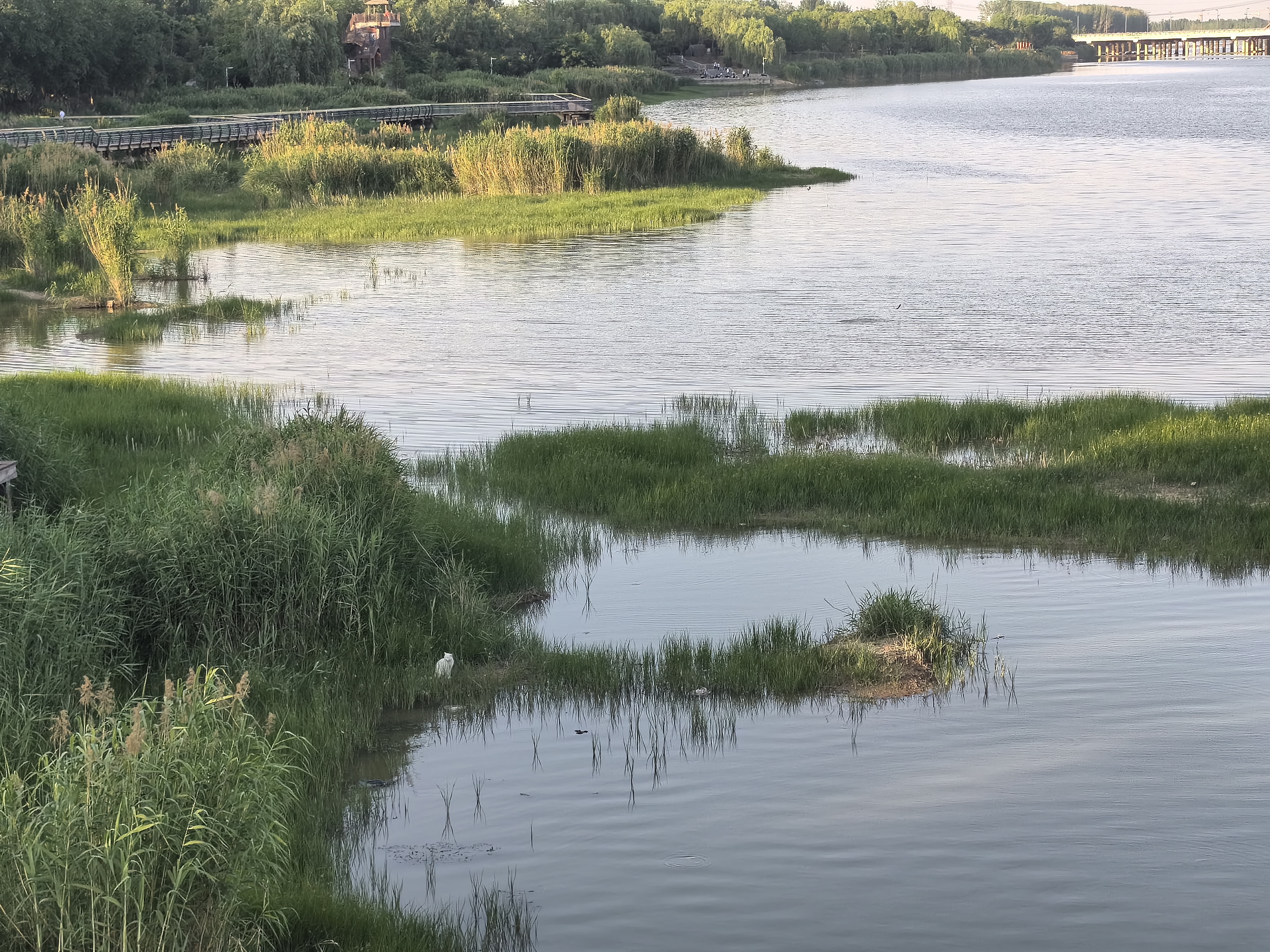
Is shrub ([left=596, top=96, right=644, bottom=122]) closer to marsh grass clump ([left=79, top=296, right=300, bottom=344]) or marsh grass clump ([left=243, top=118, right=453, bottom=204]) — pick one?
marsh grass clump ([left=243, top=118, right=453, bottom=204])

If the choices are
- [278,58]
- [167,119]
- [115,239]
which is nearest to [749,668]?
[115,239]

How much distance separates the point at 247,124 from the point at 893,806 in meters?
63.3

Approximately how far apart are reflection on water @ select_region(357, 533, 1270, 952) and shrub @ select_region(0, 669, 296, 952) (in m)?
1.21

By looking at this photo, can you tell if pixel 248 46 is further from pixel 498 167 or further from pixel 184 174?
pixel 498 167

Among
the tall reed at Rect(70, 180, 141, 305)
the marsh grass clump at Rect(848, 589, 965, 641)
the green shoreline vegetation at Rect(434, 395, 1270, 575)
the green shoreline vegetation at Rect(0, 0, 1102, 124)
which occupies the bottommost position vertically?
the marsh grass clump at Rect(848, 589, 965, 641)

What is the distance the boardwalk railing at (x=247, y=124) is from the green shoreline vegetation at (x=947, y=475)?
36.2 metres

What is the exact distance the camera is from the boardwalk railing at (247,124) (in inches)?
2148

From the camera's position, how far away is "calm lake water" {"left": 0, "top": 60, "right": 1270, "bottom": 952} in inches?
251

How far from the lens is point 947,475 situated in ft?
44.2

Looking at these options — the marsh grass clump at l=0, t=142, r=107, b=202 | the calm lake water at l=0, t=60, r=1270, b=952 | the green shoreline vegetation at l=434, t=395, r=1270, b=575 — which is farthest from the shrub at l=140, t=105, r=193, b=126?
the green shoreline vegetation at l=434, t=395, r=1270, b=575

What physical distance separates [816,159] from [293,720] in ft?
186

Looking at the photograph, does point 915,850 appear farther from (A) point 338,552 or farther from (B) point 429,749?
(A) point 338,552

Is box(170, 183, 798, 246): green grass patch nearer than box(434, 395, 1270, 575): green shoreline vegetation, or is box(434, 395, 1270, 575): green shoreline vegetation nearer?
box(434, 395, 1270, 575): green shoreline vegetation

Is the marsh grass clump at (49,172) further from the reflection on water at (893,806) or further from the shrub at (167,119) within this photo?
the shrub at (167,119)
